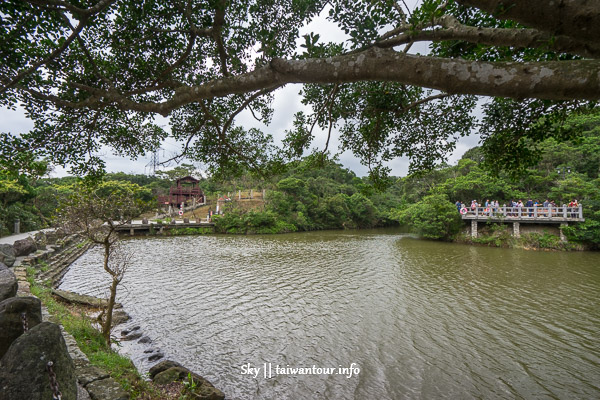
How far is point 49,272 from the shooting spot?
923cm

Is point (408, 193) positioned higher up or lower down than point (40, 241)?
higher up

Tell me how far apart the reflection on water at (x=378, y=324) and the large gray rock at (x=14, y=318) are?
2288 millimetres

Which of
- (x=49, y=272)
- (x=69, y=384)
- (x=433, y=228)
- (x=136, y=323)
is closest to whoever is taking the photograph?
(x=69, y=384)

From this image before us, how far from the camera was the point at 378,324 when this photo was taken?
243 inches

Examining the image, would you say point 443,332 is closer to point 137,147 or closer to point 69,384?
point 69,384

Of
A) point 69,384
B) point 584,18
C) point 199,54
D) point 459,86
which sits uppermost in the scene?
point 199,54

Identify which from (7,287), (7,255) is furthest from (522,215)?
(7,255)

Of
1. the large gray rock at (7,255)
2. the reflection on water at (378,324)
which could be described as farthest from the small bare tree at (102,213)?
the large gray rock at (7,255)

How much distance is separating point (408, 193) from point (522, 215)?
49.8 ft

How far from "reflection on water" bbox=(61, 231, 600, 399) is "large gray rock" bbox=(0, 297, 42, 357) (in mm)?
2288

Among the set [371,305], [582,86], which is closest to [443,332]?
[371,305]

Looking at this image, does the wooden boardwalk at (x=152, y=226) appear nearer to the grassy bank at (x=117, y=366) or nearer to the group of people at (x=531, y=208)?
the grassy bank at (x=117, y=366)

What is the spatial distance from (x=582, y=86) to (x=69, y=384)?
15.0 feet

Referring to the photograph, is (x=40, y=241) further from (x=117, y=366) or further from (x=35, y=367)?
(x=35, y=367)
